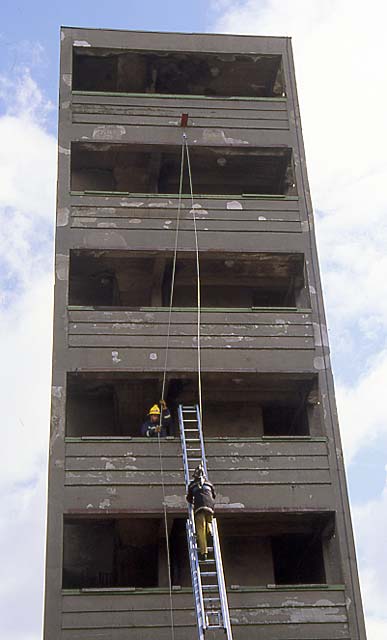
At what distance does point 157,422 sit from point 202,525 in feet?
17.7

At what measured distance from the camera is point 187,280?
27.2 m

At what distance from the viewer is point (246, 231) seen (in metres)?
26.3

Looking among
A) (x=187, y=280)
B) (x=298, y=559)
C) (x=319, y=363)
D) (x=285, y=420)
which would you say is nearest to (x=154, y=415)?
(x=319, y=363)

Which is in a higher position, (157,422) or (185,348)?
(185,348)

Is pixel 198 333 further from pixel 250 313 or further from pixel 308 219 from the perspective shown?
pixel 308 219

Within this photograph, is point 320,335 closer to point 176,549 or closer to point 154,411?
point 154,411

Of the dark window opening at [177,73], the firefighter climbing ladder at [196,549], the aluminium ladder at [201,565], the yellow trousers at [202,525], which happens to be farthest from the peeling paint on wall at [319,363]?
the dark window opening at [177,73]

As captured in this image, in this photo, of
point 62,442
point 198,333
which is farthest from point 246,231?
point 62,442

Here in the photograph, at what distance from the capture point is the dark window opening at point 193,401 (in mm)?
24312

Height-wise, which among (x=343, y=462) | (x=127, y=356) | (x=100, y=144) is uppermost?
(x=100, y=144)

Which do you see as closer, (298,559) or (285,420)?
(298,559)

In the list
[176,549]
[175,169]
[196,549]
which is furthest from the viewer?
[175,169]

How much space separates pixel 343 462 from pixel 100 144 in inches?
448

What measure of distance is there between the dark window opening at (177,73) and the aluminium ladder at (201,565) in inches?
438
